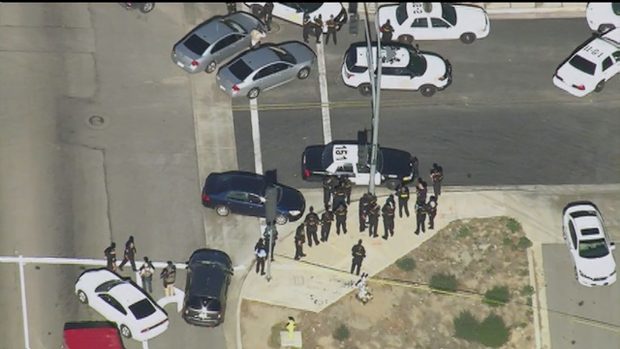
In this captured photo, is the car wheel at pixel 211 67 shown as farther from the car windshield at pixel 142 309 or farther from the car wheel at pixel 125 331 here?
the car wheel at pixel 125 331

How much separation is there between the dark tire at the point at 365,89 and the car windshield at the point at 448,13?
14.7 feet

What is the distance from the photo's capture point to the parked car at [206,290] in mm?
39250

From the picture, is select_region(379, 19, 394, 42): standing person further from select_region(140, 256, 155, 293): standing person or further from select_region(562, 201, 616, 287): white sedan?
select_region(140, 256, 155, 293): standing person

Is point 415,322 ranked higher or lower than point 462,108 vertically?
lower

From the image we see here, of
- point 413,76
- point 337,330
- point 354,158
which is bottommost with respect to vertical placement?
point 337,330

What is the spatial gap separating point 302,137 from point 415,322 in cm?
879

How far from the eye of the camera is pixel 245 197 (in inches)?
1650

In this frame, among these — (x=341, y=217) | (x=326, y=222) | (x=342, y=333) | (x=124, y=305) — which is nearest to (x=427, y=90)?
A: (x=341, y=217)

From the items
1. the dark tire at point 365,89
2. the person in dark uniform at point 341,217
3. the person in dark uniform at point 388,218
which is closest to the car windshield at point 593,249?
the person in dark uniform at point 388,218

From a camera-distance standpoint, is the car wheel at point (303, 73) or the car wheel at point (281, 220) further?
the car wheel at point (303, 73)

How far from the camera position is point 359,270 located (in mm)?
41562

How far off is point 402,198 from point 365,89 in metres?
5.33

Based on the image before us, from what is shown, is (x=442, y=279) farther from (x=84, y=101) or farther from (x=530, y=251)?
(x=84, y=101)

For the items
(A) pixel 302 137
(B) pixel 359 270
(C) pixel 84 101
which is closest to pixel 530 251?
(B) pixel 359 270
